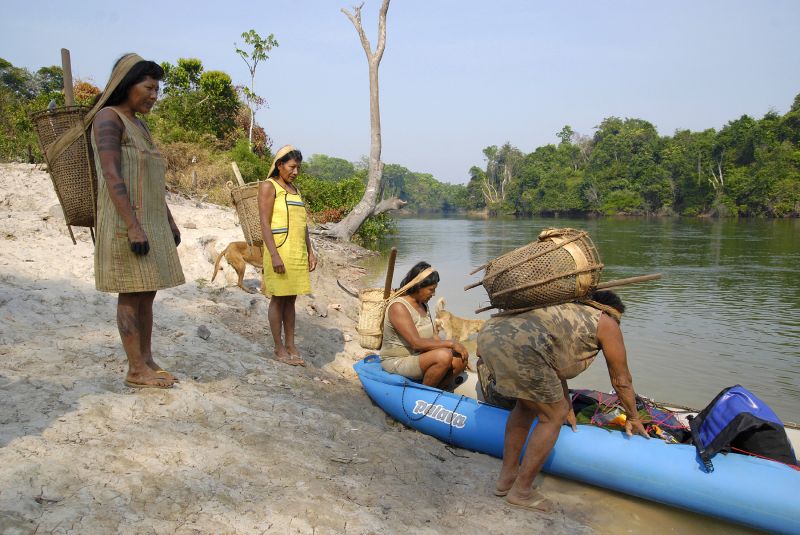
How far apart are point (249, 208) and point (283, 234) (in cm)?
105

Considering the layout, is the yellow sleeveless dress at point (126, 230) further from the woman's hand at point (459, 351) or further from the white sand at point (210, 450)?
the woman's hand at point (459, 351)

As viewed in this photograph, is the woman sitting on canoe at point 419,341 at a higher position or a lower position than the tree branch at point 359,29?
lower

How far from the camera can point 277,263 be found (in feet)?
14.9

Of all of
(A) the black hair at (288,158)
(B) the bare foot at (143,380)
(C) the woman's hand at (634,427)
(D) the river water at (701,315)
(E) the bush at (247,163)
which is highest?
(E) the bush at (247,163)

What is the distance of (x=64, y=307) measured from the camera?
4.91 meters

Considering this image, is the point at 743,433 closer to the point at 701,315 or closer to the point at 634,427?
the point at 634,427

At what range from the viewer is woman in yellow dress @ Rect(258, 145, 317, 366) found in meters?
4.61

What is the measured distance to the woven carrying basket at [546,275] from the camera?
9.99 ft

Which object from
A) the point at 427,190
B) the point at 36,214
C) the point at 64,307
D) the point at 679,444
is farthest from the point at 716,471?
the point at 427,190

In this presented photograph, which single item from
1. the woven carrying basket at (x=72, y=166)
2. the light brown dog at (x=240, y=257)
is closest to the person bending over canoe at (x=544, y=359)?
the woven carrying basket at (x=72, y=166)

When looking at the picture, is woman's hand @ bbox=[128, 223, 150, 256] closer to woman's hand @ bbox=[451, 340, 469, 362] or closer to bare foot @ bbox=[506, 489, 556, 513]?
woman's hand @ bbox=[451, 340, 469, 362]

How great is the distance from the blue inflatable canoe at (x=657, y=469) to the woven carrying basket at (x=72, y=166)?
2668 mm

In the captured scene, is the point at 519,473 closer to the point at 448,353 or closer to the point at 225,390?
the point at 448,353

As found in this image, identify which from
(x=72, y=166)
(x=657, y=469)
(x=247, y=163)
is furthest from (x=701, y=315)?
(x=247, y=163)
